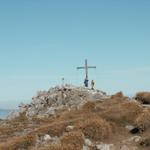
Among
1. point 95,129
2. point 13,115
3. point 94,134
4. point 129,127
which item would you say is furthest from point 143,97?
point 13,115

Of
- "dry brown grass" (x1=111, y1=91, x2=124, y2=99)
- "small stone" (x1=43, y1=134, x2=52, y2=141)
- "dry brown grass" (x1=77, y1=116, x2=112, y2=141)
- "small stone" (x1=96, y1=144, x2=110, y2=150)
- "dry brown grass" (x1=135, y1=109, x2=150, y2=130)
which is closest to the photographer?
"small stone" (x1=96, y1=144, x2=110, y2=150)

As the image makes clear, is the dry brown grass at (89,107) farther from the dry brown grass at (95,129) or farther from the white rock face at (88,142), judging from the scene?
the white rock face at (88,142)

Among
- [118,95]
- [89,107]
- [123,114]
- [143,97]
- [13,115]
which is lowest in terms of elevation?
[13,115]

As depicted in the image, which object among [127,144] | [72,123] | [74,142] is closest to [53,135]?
[72,123]

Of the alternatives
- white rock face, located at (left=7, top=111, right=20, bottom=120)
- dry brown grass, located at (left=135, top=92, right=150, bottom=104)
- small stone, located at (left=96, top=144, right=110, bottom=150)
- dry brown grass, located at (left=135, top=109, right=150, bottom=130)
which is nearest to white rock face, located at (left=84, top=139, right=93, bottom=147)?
small stone, located at (left=96, top=144, right=110, bottom=150)

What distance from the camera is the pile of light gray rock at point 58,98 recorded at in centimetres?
5009

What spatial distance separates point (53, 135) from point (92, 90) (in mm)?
27703

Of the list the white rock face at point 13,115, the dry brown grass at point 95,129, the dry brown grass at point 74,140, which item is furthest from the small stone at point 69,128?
the white rock face at point 13,115

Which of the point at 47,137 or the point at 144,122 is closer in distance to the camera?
the point at 47,137

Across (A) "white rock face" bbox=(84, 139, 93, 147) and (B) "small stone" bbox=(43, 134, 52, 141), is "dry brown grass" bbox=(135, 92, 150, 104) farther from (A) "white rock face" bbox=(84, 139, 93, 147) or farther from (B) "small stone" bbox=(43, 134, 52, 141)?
(A) "white rock face" bbox=(84, 139, 93, 147)

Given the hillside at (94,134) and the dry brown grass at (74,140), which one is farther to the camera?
the hillside at (94,134)

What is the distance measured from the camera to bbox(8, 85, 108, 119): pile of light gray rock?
50094mm

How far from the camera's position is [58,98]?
2108 inches

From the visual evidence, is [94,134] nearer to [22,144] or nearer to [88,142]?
[88,142]
